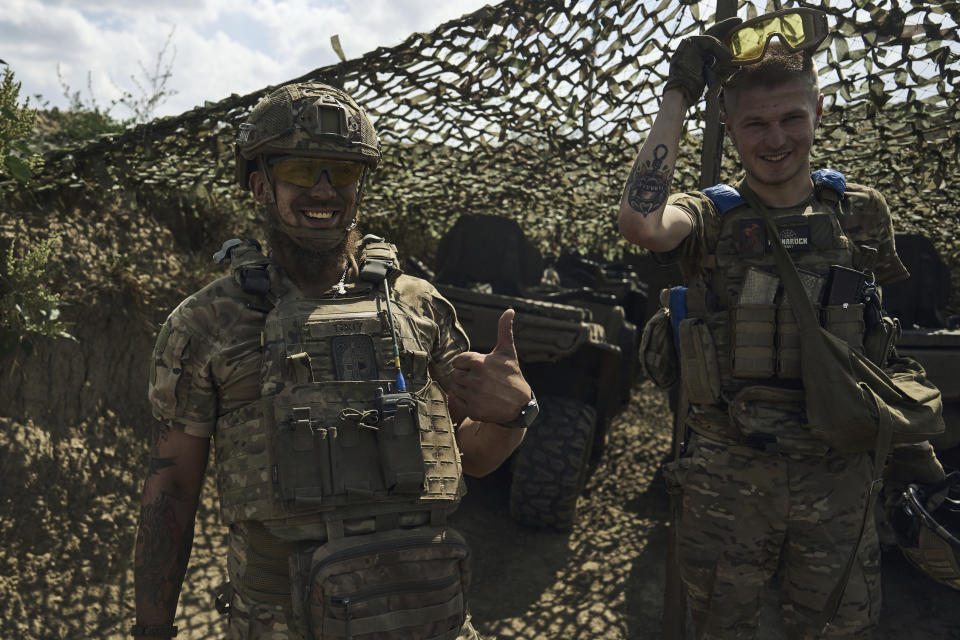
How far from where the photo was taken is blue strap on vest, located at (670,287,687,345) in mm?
2738

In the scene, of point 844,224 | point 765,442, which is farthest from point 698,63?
point 765,442

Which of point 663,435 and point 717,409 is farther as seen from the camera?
point 663,435

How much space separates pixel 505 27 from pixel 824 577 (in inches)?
115

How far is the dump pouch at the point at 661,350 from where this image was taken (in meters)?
2.82

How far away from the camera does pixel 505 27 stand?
389 centimetres

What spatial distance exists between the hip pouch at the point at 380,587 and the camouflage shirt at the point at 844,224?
134 cm

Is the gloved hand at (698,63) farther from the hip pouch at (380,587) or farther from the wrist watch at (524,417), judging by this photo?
the hip pouch at (380,587)

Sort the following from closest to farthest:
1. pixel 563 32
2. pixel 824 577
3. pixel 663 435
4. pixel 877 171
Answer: pixel 824 577, pixel 563 32, pixel 877 171, pixel 663 435

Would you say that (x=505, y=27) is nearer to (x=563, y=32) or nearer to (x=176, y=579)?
(x=563, y=32)

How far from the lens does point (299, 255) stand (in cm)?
204

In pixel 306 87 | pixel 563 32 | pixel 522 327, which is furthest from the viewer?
pixel 522 327

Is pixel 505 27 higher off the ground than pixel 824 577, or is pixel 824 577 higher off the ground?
pixel 505 27

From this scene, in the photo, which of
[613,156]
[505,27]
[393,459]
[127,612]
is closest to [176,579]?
[393,459]

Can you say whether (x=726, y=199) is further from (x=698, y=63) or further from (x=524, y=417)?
(x=524, y=417)
